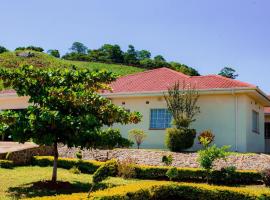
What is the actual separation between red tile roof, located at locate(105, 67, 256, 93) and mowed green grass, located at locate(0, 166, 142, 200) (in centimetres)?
841

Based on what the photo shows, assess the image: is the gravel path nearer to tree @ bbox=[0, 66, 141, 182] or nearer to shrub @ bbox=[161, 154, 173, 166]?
shrub @ bbox=[161, 154, 173, 166]

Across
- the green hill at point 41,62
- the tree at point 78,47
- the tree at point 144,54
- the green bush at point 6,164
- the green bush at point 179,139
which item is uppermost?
the tree at point 78,47

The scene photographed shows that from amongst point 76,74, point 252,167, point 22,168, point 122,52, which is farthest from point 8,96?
point 122,52

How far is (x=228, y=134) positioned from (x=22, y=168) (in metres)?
10.5

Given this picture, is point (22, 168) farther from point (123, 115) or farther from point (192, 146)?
point (192, 146)

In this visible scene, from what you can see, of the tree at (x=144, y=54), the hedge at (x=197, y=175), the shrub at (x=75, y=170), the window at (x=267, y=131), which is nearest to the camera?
the hedge at (x=197, y=175)

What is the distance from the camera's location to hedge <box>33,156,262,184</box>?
53.1 ft

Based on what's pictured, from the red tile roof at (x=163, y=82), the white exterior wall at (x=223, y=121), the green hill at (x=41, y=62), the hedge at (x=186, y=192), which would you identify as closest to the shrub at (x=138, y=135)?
the white exterior wall at (x=223, y=121)

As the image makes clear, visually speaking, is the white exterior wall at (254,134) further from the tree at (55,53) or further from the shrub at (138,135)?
the tree at (55,53)

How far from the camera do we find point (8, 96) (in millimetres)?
29750

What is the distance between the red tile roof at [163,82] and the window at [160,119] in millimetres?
1251

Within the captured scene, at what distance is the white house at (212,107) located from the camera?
72.8 feet

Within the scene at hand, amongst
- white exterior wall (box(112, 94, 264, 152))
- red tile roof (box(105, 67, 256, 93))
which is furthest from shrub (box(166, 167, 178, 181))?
red tile roof (box(105, 67, 256, 93))

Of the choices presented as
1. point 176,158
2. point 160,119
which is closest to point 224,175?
point 176,158
